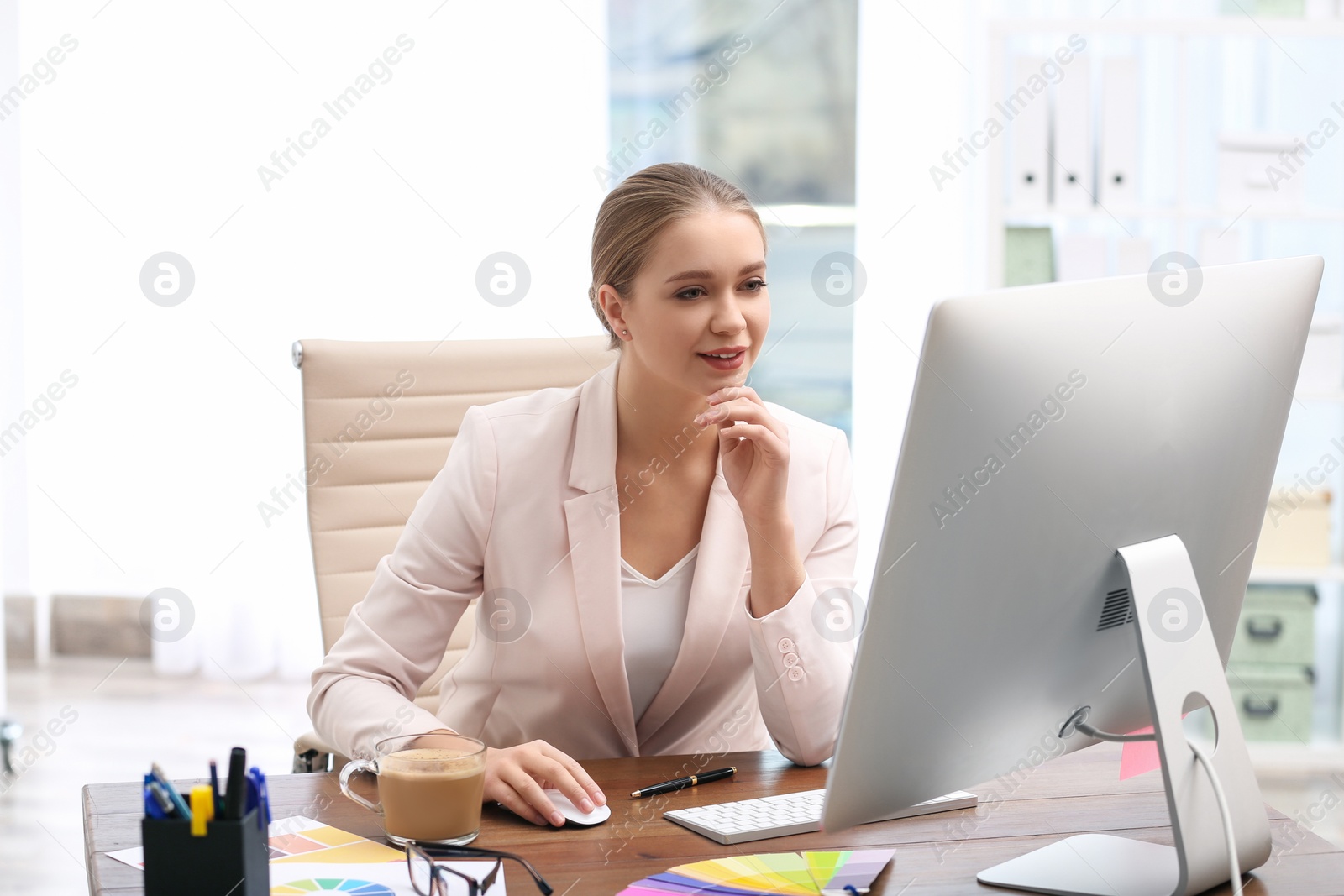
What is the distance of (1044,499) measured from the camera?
777mm

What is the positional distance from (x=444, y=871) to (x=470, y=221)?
2.66 meters

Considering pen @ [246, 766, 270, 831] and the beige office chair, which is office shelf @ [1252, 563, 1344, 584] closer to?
the beige office chair

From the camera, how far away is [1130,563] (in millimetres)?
822

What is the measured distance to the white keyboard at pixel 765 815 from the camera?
0.97 m

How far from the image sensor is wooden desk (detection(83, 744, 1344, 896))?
0.90 m

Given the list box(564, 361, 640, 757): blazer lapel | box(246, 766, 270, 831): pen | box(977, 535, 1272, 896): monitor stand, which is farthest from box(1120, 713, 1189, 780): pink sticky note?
box(246, 766, 270, 831): pen

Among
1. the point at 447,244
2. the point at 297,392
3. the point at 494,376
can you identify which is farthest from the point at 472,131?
the point at 494,376

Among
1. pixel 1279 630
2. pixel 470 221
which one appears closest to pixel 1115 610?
→ pixel 1279 630

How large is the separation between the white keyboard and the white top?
349mm

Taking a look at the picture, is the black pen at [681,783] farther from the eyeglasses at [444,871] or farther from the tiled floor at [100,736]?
the tiled floor at [100,736]

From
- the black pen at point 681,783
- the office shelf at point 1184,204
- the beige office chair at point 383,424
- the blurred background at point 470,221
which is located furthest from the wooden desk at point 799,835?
the blurred background at point 470,221

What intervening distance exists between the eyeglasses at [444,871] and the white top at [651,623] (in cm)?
51

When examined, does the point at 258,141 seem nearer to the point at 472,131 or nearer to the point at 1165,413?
the point at 472,131

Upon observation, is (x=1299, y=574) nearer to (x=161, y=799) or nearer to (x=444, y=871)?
(x=444, y=871)
